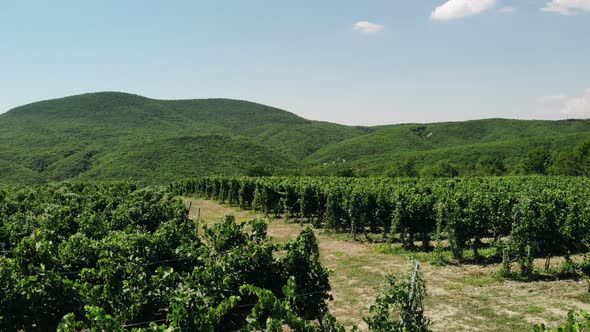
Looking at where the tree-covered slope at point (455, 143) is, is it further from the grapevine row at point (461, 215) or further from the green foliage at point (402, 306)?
the green foliage at point (402, 306)

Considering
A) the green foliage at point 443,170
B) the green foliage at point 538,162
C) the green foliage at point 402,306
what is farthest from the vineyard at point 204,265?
→ the green foliage at point 538,162

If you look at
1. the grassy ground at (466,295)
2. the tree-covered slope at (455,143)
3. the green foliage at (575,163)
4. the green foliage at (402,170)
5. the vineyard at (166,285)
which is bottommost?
the grassy ground at (466,295)

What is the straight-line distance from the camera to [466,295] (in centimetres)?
1447

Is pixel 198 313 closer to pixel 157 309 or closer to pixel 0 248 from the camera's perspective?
pixel 157 309

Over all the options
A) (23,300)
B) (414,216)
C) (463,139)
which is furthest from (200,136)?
(23,300)

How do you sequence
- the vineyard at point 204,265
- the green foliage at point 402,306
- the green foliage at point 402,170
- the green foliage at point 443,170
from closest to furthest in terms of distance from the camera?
1. the green foliage at point 402,306
2. the vineyard at point 204,265
3. the green foliage at point 443,170
4. the green foliage at point 402,170

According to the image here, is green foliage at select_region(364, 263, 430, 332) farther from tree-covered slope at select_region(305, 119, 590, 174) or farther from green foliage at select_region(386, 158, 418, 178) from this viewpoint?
tree-covered slope at select_region(305, 119, 590, 174)

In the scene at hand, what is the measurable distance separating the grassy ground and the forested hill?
58965mm

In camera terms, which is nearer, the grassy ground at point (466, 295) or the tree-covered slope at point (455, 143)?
the grassy ground at point (466, 295)

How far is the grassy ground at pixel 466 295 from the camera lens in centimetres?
1225

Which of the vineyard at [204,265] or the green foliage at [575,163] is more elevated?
the green foliage at [575,163]

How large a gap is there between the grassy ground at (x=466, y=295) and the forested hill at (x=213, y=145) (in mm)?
58965

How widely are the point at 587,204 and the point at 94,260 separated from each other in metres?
19.1

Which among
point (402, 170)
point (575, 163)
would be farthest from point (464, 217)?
point (575, 163)
